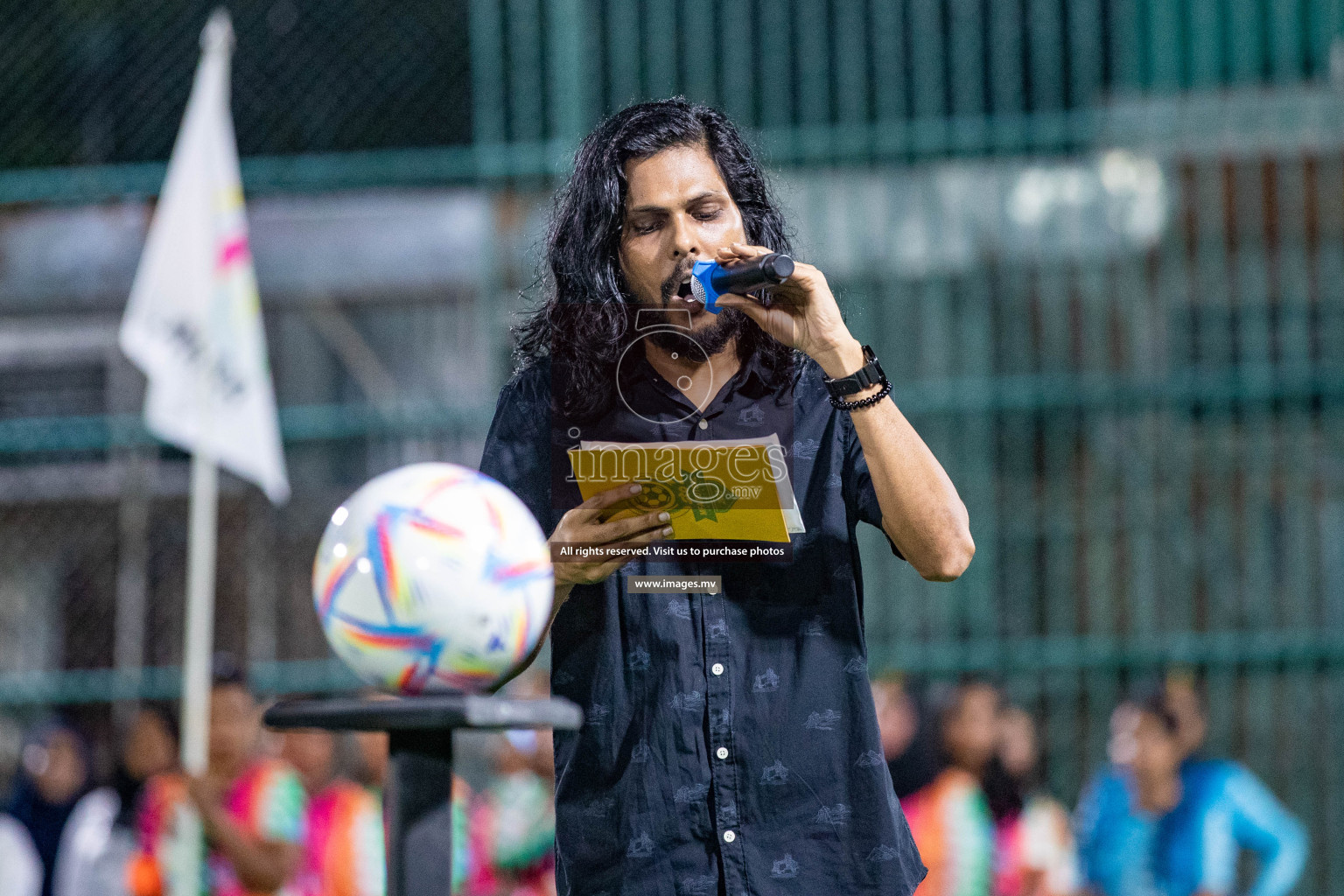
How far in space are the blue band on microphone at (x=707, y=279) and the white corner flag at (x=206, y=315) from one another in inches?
126

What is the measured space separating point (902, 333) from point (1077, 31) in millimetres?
1281

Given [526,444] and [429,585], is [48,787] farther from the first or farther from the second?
[429,585]

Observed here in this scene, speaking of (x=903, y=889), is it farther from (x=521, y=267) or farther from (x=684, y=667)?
(x=521, y=267)

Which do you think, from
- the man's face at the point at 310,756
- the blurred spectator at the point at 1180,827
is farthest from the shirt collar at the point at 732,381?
the man's face at the point at 310,756

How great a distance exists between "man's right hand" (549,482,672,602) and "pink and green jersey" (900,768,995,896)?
3.37 m

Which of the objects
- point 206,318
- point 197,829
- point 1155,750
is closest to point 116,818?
point 197,829

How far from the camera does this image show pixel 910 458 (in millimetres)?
1686

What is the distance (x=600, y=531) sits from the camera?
1592 mm

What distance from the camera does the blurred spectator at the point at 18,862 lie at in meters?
5.26

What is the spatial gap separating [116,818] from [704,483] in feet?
13.6

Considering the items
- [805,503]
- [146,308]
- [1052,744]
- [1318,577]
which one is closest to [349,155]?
[146,308]

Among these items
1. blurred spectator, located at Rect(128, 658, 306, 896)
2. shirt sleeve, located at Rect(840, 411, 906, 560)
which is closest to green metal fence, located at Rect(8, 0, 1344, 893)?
blurred spectator, located at Rect(128, 658, 306, 896)

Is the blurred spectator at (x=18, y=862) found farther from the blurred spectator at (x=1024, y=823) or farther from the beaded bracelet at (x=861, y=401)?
the beaded bracelet at (x=861, y=401)

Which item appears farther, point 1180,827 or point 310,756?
point 310,756
